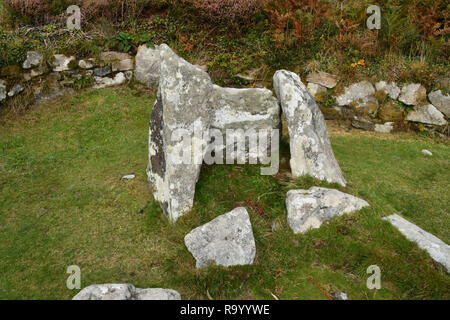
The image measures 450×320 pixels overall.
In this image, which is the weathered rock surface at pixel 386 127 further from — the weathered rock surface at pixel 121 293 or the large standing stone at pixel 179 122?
the weathered rock surface at pixel 121 293

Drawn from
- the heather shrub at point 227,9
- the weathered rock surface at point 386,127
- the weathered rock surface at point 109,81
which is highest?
the heather shrub at point 227,9

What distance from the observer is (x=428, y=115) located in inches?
347

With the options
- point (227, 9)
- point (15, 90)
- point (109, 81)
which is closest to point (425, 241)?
point (227, 9)

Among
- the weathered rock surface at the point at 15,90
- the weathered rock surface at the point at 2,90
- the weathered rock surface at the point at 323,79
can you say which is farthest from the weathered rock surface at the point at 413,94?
the weathered rock surface at the point at 2,90

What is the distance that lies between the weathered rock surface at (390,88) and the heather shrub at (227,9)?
4.11m

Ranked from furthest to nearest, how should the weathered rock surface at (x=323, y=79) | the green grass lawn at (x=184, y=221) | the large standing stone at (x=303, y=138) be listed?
1. the weathered rock surface at (x=323, y=79)
2. the large standing stone at (x=303, y=138)
3. the green grass lawn at (x=184, y=221)

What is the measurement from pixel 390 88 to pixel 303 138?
187 inches

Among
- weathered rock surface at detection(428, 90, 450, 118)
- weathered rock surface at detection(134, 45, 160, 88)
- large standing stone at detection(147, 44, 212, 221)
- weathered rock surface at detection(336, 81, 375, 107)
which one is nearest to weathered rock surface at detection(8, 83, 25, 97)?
weathered rock surface at detection(134, 45, 160, 88)

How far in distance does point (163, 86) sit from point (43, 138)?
440 centimetres

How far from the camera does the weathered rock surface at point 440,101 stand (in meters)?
8.64

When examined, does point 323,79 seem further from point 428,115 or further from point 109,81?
point 109,81

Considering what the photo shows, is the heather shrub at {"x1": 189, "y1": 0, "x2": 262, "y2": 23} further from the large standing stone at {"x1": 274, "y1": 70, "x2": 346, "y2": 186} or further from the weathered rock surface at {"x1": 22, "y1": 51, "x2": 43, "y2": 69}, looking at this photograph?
the large standing stone at {"x1": 274, "y1": 70, "x2": 346, "y2": 186}

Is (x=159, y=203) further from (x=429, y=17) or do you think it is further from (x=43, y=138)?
(x=429, y=17)

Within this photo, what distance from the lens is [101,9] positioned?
1058 centimetres
